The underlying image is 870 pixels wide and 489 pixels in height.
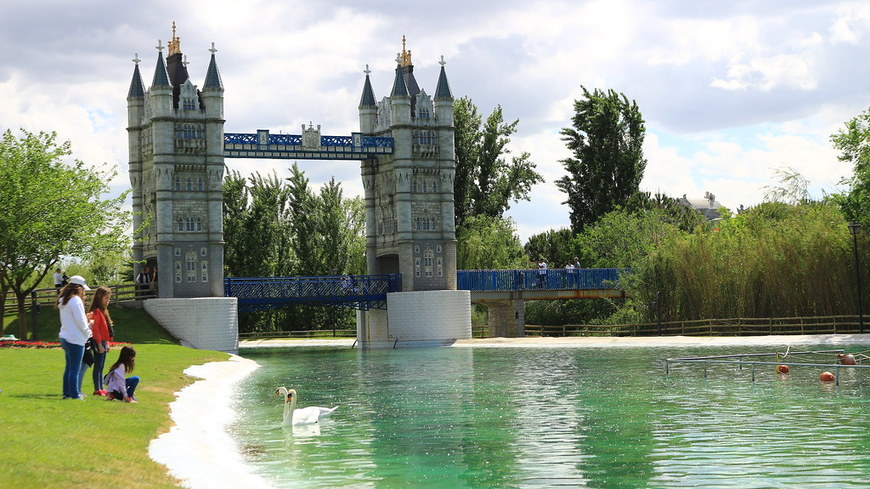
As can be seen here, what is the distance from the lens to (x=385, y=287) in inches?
2494

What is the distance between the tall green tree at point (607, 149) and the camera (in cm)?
7994

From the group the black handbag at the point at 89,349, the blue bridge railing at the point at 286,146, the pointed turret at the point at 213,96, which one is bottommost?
the black handbag at the point at 89,349

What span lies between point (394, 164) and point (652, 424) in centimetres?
4283

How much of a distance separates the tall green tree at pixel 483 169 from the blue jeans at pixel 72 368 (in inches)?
2314

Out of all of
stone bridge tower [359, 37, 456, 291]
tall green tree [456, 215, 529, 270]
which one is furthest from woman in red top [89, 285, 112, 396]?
tall green tree [456, 215, 529, 270]

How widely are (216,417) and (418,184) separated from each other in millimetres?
40645

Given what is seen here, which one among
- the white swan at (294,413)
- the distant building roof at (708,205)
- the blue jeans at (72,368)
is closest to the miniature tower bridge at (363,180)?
the white swan at (294,413)

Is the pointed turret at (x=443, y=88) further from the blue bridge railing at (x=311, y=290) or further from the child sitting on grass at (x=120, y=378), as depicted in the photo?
the child sitting on grass at (x=120, y=378)

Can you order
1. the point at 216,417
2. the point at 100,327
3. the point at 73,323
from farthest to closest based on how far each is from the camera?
the point at 216,417
the point at 100,327
the point at 73,323

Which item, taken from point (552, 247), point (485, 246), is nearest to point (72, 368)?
point (485, 246)

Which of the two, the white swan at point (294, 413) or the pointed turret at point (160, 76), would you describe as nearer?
the white swan at point (294, 413)

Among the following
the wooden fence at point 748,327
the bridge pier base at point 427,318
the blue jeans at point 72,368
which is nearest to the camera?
the blue jeans at point 72,368

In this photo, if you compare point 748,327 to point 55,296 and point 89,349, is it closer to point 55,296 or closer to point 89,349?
point 55,296

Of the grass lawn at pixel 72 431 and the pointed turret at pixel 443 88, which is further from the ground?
the pointed turret at pixel 443 88
